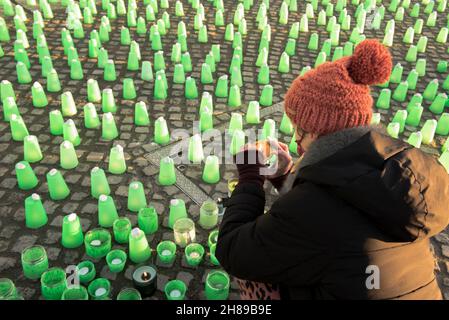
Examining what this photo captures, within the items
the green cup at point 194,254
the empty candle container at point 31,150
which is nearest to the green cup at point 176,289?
the green cup at point 194,254

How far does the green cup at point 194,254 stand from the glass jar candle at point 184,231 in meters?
0.08

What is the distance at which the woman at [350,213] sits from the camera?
5.70ft

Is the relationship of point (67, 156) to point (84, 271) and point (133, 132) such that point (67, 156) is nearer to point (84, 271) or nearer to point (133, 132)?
point (133, 132)

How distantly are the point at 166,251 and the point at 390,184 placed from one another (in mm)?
2082

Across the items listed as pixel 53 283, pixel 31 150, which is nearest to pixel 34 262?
pixel 53 283

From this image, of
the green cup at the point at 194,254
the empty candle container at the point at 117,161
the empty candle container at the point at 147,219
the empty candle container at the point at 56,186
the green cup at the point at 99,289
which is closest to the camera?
the green cup at the point at 99,289

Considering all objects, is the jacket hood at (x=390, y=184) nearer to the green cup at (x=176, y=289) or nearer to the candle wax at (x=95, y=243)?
the green cup at (x=176, y=289)

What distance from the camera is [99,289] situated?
3.05 meters

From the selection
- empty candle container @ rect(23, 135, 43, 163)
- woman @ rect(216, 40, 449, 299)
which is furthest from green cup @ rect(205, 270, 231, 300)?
empty candle container @ rect(23, 135, 43, 163)

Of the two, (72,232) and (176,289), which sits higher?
(72,232)

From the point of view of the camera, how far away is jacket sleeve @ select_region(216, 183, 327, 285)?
6.11ft

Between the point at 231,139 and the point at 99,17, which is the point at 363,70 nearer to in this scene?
the point at 231,139

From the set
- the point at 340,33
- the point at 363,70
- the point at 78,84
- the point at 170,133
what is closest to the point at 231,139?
the point at 170,133

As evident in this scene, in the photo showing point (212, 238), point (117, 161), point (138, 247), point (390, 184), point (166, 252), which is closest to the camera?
point (390, 184)
